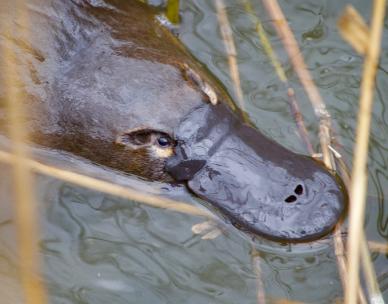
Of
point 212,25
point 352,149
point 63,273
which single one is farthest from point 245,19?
point 63,273

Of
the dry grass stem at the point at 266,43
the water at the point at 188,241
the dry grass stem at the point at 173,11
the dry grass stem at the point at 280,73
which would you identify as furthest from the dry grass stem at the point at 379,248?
the dry grass stem at the point at 173,11

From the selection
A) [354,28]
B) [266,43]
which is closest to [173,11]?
[266,43]

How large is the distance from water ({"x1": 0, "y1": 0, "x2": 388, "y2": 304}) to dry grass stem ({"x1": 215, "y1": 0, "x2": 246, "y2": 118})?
1.6 inches

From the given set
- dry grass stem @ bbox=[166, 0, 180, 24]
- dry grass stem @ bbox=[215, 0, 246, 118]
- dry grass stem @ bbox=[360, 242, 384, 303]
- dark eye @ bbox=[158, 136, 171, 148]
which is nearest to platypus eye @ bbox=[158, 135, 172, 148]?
dark eye @ bbox=[158, 136, 171, 148]

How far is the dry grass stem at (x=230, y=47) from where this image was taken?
291 cm

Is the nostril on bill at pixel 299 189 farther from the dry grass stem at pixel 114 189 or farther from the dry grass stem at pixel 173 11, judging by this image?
the dry grass stem at pixel 173 11

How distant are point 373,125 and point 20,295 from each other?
1.44 meters

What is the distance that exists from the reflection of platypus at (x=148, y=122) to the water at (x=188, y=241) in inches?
4.3

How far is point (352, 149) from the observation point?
2.70 metres

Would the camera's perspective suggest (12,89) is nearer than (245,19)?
Yes

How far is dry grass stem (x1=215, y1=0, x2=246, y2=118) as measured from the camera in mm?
2910

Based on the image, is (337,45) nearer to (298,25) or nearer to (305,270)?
(298,25)

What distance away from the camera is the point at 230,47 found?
3.09 metres

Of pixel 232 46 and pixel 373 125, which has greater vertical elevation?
pixel 232 46
